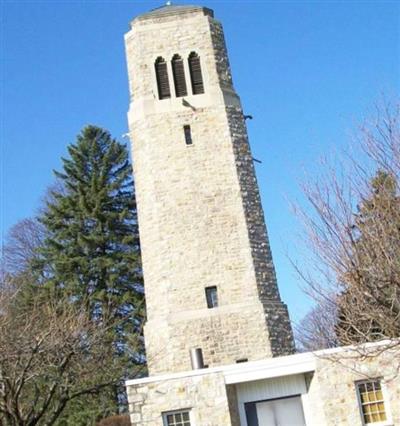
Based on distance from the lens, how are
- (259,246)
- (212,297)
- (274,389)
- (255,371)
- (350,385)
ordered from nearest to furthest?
(350,385)
(255,371)
(274,389)
(212,297)
(259,246)

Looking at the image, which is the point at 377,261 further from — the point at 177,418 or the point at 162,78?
the point at 162,78

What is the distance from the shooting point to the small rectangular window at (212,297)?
784 inches

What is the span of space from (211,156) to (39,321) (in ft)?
21.8

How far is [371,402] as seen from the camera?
15648 millimetres

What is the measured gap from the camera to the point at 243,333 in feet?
64.1

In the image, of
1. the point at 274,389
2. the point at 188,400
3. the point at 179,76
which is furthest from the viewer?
the point at 179,76

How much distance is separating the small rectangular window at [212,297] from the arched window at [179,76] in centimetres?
592

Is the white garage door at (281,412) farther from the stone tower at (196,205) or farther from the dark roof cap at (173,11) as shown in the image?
the dark roof cap at (173,11)

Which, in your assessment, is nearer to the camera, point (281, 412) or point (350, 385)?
point (350, 385)

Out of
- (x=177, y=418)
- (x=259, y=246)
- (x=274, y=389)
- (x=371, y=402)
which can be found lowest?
(x=371, y=402)

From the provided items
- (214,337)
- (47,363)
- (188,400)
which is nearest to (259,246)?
(214,337)

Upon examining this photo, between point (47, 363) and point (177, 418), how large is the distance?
3202mm

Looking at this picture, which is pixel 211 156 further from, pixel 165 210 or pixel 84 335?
pixel 84 335

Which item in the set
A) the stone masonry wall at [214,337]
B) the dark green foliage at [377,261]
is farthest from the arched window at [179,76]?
the dark green foliage at [377,261]
